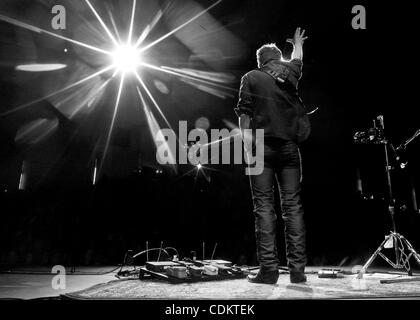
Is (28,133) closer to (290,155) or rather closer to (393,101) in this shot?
(290,155)

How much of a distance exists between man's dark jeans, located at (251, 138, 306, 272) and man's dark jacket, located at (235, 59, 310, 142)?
0.10 metres

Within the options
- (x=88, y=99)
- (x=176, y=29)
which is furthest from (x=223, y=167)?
(x=88, y=99)

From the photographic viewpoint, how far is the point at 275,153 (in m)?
2.06

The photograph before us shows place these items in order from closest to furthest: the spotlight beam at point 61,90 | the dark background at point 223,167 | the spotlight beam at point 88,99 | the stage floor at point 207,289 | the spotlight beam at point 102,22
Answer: the stage floor at point 207,289 < the spotlight beam at point 102,22 < the dark background at point 223,167 < the spotlight beam at point 61,90 < the spotlight beam at point 88,99

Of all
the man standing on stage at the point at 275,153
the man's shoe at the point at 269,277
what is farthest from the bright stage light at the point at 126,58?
the man's shoe at the point at 269,277

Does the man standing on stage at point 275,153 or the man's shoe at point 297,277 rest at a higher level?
the man standing on stage at point 275,153

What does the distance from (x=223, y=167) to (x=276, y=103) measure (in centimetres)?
408

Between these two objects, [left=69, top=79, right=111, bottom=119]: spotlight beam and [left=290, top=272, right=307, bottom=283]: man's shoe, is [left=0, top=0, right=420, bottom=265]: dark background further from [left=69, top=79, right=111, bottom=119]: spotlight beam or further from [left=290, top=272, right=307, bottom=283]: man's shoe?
[left=290, top=272, right=307, bottom=283]: man's shoe

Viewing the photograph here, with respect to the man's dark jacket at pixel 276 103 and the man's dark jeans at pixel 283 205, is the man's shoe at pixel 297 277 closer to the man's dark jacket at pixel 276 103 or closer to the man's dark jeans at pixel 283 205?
the man's dark jeans at pixel 283 205

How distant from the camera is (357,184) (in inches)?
236

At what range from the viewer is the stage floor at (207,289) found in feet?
4.96

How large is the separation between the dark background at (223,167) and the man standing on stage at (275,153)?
2575 millimetres

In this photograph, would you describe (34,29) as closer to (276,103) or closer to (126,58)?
(126,58)
